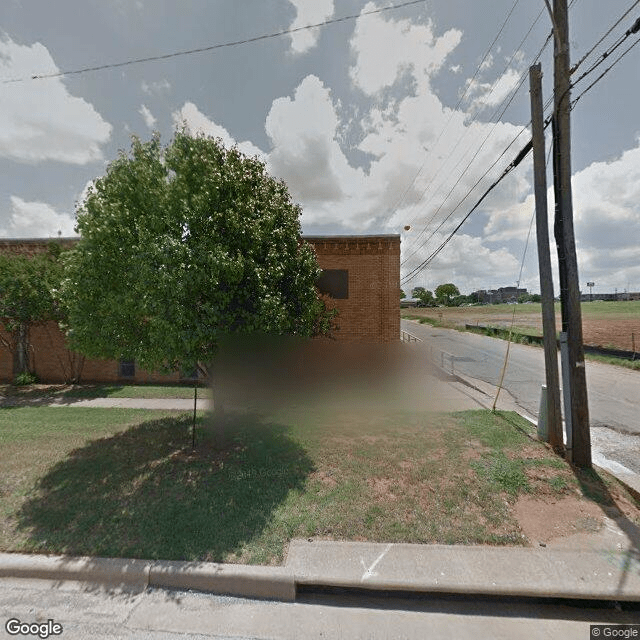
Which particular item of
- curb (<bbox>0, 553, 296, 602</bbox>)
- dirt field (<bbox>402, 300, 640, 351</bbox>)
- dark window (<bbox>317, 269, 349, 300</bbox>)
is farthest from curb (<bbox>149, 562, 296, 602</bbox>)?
dirt field (<bbox>402, 300, 640, 351</bbox>)

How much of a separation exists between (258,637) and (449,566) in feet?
6.05

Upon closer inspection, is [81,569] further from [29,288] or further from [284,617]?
[29,288]

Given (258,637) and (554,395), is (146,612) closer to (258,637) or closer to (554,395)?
(258,637)

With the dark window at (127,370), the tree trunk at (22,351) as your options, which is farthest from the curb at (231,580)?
the tree trunk at (22,351)

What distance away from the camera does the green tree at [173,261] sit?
4484 millimetres

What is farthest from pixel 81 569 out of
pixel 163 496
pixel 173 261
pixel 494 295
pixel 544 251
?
pixel 494 295

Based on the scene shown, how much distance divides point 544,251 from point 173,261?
6250 mm

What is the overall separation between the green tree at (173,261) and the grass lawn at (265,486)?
1777mm

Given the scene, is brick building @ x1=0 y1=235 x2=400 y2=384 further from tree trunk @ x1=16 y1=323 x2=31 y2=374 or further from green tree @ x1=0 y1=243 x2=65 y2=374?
tree trunk @ x1=16 y1=323 x2=31 y2=374

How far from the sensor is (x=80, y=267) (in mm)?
4941

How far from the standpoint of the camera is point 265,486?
4504 mm

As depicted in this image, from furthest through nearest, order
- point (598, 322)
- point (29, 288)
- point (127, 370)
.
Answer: point (598, 322)
point (127, 370)
point (29, 288)

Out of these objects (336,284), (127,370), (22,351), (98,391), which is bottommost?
(98,391)


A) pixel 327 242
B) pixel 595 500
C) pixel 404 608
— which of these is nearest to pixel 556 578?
pixel 404 608
